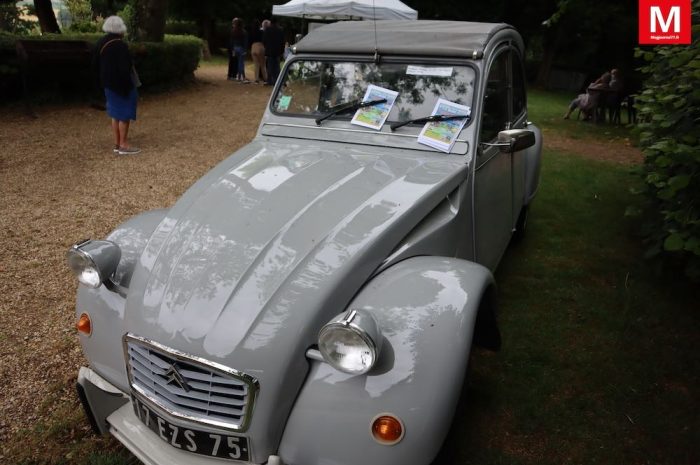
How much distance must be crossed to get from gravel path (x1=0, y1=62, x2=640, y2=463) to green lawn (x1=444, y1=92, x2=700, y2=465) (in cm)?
217

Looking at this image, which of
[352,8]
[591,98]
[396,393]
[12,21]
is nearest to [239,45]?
[352,8]

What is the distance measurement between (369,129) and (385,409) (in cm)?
200

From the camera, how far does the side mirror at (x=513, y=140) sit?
334cm

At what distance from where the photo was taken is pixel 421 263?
258 centimetres

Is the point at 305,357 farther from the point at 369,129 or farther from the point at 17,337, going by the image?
the point at 17,337

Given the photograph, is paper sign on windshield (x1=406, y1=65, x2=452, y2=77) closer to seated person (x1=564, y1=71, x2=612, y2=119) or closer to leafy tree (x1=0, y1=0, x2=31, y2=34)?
seated person (x1=564, y1=71, x2=612, y2=119)

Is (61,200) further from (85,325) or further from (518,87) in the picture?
(518,87)

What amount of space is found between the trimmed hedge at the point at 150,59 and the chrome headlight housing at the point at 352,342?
33.7 feet

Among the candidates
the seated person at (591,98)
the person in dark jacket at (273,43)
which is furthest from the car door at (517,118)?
the person in dark jacket at (273,43)

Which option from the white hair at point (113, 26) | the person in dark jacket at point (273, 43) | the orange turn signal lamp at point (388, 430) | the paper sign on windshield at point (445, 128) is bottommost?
the orange turn signal lamp at point (388, 430)

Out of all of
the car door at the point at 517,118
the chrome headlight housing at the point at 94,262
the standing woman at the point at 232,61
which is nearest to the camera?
the chrome headlight housing at the point at 94,262

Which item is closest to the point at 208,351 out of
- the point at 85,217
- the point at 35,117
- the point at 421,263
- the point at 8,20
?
the point at 421,263

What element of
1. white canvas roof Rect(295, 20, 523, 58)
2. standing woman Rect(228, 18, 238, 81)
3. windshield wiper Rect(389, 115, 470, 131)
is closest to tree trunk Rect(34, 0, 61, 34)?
standing woman Rect(228, 18, 238, 81)

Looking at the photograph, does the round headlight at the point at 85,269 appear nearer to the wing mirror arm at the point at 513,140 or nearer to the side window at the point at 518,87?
the wing mirror arm at the point at 513,140
